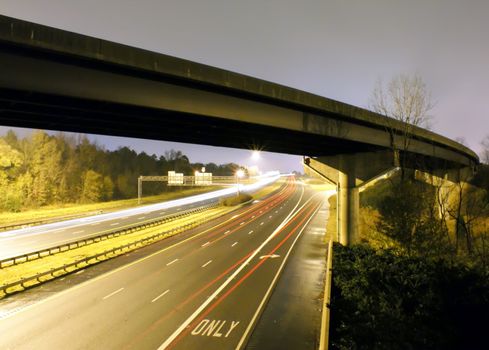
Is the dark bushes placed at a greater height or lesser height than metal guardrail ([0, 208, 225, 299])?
greater

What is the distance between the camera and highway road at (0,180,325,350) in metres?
13.1

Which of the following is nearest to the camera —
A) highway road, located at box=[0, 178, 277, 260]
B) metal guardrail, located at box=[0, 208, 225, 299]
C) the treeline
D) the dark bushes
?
the dark bushes

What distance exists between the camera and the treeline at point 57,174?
215 feet

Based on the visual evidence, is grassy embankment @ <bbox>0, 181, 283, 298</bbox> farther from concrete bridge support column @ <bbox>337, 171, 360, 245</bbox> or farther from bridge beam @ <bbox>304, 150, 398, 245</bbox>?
bridge beam @ <bbox>304, 150, 398, 245</bbox>

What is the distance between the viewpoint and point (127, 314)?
50.9 feet

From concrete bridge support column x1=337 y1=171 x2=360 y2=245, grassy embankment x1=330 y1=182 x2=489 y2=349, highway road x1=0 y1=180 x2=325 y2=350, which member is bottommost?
highway road x1=0 y1=180 x2=325 y2=350

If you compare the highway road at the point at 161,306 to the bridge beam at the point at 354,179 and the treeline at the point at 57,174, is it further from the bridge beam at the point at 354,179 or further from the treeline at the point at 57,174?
the treeline at the point at 57,174

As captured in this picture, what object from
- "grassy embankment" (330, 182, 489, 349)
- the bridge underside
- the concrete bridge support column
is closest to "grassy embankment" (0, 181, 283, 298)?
the bridge underside

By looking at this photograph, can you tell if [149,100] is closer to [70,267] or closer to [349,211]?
[70,267]

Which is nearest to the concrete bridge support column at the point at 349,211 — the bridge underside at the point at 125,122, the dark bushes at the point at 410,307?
the bridge underside at the point at 125,122

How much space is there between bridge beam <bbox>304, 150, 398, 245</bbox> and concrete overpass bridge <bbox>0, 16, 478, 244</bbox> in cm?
234

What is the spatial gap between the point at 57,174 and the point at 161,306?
2979 inches

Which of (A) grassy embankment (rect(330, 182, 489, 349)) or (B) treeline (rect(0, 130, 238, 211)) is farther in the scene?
(B) treeline (rect(0, 130, 238, 211))

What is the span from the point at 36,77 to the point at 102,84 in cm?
205
